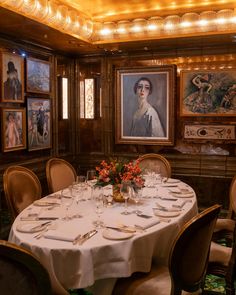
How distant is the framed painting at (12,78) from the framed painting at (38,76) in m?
0.13

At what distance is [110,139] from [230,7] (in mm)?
2494

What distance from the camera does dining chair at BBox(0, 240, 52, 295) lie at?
1.44 meters

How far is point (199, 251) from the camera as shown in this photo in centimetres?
205

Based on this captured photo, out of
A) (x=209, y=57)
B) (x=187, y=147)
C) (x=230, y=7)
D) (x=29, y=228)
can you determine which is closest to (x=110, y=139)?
(x=187, y=147)

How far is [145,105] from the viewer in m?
5.25

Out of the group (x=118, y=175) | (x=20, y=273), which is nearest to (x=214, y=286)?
(x=118, y=175)

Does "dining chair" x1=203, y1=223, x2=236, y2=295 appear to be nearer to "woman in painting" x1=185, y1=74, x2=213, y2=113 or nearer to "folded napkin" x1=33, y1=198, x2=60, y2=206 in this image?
"folded napkin" x1=33, y1=198, x2=60, y2=206

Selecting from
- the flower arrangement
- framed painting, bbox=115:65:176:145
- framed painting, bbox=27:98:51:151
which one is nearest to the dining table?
the flower arrangement

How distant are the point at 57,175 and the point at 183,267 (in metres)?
2.29

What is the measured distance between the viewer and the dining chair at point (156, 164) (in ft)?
14.6

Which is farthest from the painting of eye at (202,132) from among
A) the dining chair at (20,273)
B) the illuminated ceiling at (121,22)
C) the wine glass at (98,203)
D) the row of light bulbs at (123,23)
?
the dining chair at (20,273)

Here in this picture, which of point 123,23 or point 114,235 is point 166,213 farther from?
point 123,23

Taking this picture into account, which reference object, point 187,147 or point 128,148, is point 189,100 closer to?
point 187,147

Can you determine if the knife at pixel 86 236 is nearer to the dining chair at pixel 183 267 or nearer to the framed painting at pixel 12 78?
the dining chair at pixel 183 267
